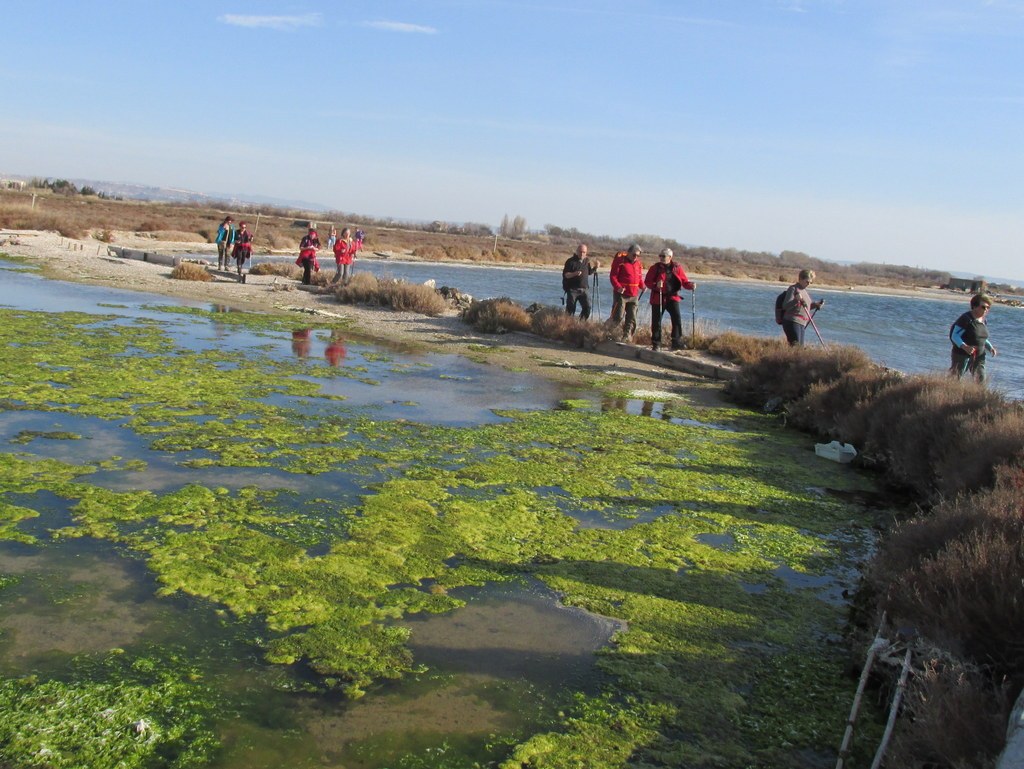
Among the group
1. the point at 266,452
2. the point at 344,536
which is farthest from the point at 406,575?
the point at 266,452

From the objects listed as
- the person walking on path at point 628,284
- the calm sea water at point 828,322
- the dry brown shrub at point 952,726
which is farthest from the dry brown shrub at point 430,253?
the dry brown shrub at point 952,726

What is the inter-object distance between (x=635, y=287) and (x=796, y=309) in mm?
3315

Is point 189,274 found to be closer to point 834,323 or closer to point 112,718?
point 112,718

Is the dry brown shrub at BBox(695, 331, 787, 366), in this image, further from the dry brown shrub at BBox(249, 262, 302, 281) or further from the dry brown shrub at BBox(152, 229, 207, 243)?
the dry brown shrub at BBox(152, 229, 207, 243)

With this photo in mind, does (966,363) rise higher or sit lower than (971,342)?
lower

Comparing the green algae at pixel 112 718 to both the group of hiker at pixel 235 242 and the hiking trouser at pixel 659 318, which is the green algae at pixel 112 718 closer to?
the hiking trouser at pixel 659 318

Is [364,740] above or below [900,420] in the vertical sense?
below

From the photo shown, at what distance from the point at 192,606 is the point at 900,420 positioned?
7285 mm

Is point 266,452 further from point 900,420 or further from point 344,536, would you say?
point 900,420

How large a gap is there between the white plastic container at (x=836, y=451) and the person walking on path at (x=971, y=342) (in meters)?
2.41

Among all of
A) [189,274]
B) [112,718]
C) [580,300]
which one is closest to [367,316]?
[580,300]

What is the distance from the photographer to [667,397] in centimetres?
1262

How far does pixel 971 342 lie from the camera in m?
11.6

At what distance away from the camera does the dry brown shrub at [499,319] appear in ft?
61.5
